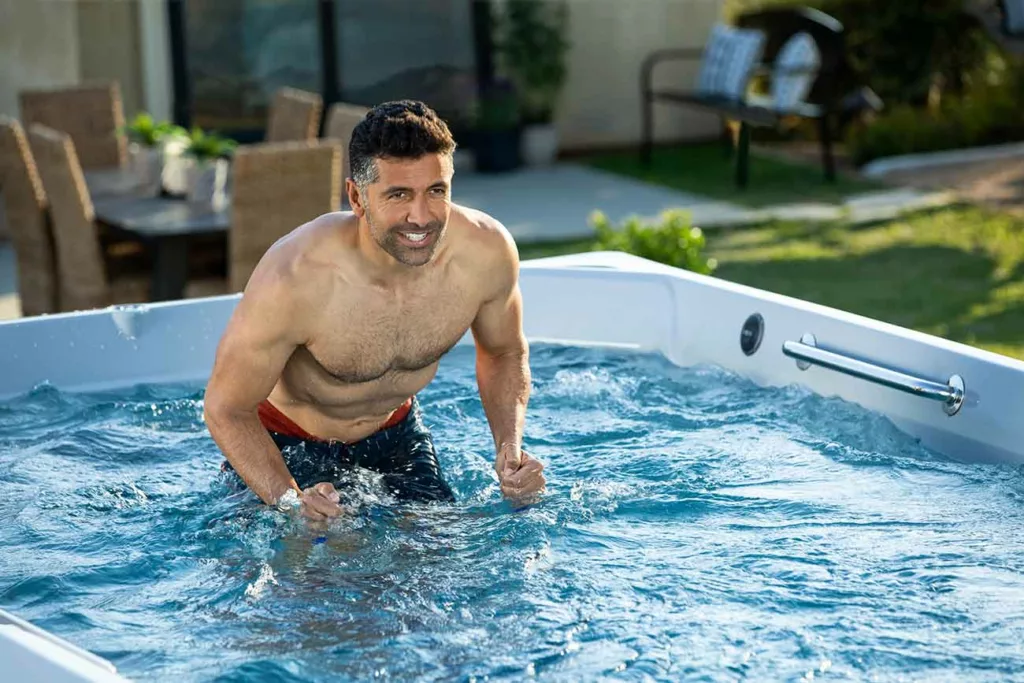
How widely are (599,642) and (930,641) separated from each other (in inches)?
24.6

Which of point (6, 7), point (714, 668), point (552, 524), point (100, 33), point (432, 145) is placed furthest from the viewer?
point (100, 33)

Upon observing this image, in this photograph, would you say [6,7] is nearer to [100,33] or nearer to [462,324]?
[100,33]

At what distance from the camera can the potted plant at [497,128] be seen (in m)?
9.82

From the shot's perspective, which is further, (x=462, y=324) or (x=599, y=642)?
(x=462, y=324)

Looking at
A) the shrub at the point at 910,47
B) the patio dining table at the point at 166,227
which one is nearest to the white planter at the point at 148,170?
the patio dining table at the point at 166,227

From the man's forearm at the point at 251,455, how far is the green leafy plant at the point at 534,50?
7149 millimetres

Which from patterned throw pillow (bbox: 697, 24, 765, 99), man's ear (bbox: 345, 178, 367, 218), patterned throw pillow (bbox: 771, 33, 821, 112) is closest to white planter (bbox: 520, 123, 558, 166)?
patterned throw pillow (bbox: 697, 24, 765, 99)

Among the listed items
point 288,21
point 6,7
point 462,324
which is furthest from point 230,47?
point 462,324

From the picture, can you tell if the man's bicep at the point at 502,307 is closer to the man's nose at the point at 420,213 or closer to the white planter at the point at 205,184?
the man's nose at the point at 420,213

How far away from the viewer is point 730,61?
949cm

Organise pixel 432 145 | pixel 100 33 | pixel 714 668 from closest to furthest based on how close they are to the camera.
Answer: pixel 714 668 → pixel 432 145 → pixel 100 33

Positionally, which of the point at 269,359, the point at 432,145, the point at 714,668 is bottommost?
the point at 714,668

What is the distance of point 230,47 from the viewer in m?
9.58

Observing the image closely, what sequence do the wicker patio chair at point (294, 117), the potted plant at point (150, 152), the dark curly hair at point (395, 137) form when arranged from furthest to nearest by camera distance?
1. the wicker patio chair at point (294, 117)
2. the potted plant at point (150, 152)
3. the dark curly hair at point (395, 137)
